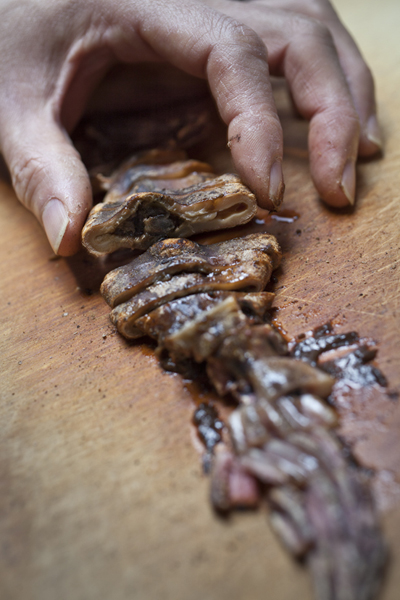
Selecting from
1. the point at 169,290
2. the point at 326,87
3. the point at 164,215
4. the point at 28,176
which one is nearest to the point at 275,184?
the point at 164,215

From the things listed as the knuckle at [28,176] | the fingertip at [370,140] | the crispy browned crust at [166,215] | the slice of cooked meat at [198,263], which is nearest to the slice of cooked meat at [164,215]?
the crispy browned crust at [166,215]

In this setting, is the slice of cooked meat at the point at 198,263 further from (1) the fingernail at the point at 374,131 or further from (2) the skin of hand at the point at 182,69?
(1) the fingernail at the point at 374,131

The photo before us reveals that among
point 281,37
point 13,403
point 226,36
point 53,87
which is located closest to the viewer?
point 13,403

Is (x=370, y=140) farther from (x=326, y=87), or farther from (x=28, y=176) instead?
(x=28, y=176)

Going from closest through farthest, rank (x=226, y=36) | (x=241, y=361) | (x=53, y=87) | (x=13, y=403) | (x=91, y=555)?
(x=91, y=555)
(x=241, y=361)
(x=13, y=403)
(x=226, y=36)
(x=53, y=87)

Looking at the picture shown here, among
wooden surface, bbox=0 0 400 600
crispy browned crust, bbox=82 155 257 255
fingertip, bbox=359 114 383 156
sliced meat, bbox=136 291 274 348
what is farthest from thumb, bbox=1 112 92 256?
fingertip, bbox=359 114 383 156

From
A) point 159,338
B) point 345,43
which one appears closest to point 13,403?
point 159,338

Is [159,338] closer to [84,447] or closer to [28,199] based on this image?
[84,447]
